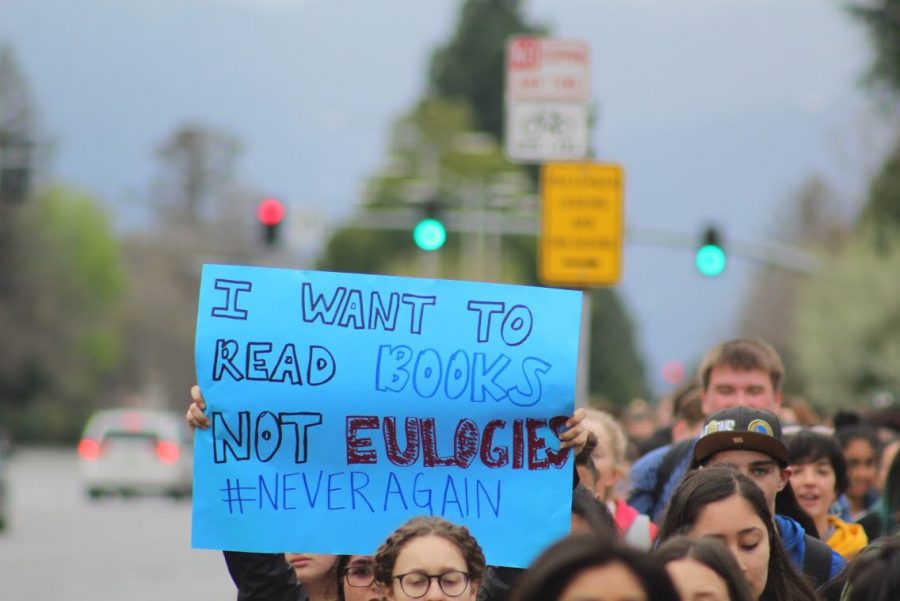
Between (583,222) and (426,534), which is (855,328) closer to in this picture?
(583,222)

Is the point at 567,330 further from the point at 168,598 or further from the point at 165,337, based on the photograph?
the point at 165,337

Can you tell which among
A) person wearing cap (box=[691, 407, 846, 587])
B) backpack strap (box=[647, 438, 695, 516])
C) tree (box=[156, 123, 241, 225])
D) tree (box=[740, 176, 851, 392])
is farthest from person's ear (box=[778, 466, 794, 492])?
tree (box=[156, 123, 241, 225])

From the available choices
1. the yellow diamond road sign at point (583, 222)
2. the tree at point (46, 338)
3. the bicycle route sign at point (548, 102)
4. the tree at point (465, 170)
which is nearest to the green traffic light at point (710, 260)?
the yellow diamond road sign at point (583, 222)

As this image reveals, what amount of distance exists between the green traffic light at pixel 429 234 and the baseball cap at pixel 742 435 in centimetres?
1071

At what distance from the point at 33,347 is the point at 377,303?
84.3 metres

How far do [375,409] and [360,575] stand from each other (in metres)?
0.51

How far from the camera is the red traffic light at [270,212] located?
24641 mm

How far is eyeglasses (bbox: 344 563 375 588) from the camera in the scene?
19.7 ft

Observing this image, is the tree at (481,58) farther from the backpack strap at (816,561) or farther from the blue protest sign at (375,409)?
the blue protest sign at (375,409)

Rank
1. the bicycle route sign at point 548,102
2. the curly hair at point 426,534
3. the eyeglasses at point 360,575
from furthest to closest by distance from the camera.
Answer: the bicycle route sign at point 548,102, the eyeglasses at point 360,575, the curly hair at point 426,534

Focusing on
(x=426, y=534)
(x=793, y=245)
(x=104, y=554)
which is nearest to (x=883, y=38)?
(x=104, y=554)

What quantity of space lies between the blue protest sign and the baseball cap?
596mm

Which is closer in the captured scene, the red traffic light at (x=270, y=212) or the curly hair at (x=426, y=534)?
the curly hair at (x=426, y=534)

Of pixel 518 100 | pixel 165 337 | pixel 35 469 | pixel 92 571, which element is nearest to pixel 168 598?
pixel 92 571
